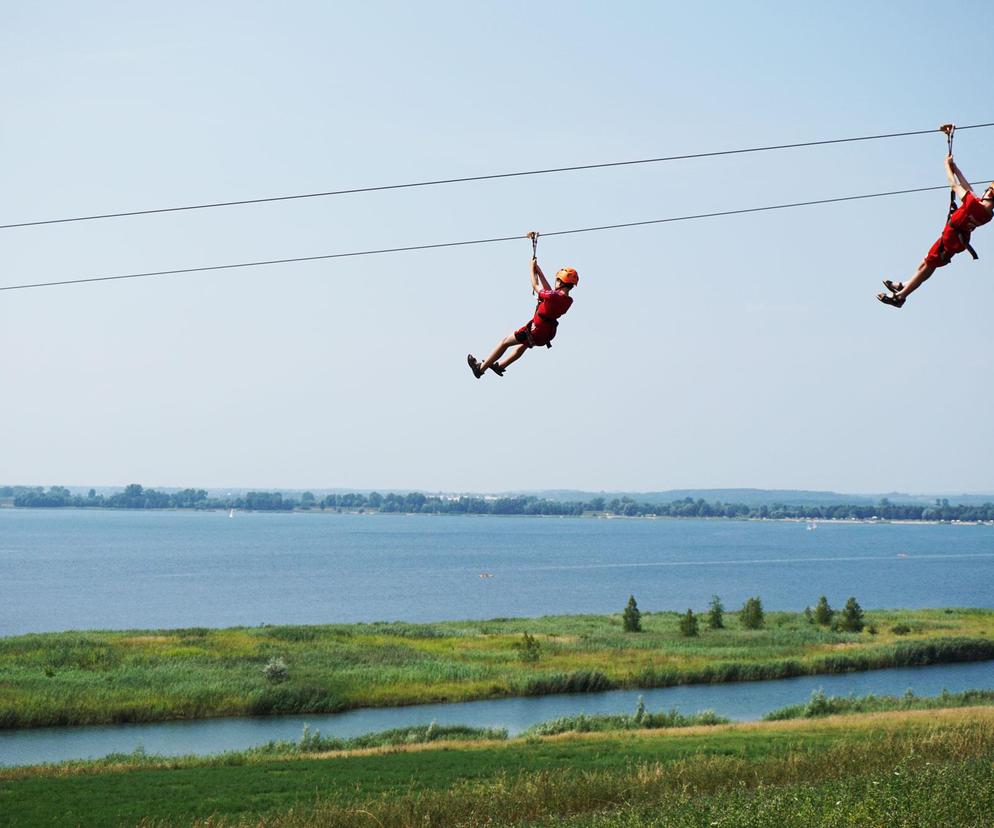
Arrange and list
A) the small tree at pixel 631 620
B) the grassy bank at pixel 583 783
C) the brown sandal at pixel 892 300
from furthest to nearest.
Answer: the small tree at pixel 631 620, the grassy bank at pixel 583 783, the brown sandal at pixel 892 300

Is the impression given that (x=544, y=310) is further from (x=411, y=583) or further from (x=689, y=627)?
(x=411, y=583)

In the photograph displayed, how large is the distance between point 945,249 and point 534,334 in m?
4.93

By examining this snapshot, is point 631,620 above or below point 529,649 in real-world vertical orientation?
above

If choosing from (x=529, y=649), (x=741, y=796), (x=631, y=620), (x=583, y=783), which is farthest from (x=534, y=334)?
(x=631, y=620)

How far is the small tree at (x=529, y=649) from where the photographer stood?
2196 inches

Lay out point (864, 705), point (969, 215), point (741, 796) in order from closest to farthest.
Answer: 1. point (969, 215)
2. point (741, 796)
3. point (864, 705)

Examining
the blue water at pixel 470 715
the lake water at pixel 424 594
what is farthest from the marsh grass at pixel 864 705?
the lake water at pixel 424 594

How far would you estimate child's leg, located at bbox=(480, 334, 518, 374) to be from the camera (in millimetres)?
13938

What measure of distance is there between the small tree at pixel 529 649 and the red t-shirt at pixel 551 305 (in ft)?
146

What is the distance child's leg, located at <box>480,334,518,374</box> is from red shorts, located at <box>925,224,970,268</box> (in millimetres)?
5133

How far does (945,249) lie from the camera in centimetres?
1195

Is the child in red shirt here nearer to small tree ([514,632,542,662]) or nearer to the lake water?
the lake water

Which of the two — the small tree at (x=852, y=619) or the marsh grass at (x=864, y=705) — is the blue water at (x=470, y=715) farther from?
the small tree at (x=852, y=619)

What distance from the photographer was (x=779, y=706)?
47312 mm
